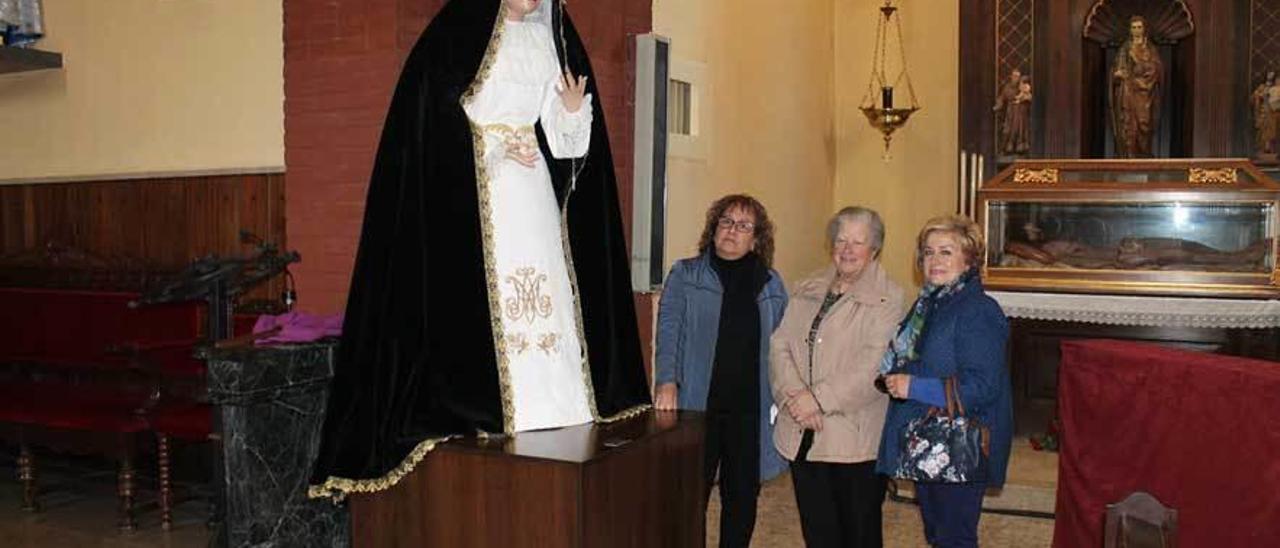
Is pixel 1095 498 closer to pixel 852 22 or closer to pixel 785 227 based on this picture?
pixel 785 227

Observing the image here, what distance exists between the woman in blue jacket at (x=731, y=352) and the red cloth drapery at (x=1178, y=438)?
39.0 inches

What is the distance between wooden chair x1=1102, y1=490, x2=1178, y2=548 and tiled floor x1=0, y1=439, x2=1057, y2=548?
3412 millimetres

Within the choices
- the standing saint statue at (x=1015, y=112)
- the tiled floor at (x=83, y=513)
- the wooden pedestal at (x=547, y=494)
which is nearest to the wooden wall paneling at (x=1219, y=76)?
the standing saint statue at (x=1015, y=112)

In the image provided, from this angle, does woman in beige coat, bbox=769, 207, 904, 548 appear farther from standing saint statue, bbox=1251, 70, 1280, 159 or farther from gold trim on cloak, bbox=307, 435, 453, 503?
standing saint statue, bbox=1251, 70, 1280, 159

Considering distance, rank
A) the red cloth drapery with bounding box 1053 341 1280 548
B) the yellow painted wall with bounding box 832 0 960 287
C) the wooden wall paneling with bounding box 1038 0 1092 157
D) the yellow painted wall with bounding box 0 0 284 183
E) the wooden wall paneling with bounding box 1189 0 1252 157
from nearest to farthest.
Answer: the red cloth drapery with bounding box 1053 341 1280 548 < the yellow painted wall with bounding box 0 0 284 183 < the wooden wall paneling with bounding box 1189 0 1252 157 < the wooden wall paneling with bounding box 1038 0 1092 157 < the yellow painted wall with bounding box 832 0 960 287

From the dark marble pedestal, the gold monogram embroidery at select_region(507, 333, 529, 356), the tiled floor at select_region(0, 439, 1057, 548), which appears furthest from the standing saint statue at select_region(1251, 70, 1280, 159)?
the dark marble pedestal

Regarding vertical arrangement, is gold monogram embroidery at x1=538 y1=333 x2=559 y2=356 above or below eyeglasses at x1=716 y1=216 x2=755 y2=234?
below

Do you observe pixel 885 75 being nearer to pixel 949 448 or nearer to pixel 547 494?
pixel 949 448

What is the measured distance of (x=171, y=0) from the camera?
5.11 metres

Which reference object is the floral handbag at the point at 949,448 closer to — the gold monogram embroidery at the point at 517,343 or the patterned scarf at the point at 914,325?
the patterned scarf at the point at 914,325

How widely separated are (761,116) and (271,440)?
13.3 feet

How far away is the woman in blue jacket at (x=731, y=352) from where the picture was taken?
3.78 metres

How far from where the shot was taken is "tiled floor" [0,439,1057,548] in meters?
5.00

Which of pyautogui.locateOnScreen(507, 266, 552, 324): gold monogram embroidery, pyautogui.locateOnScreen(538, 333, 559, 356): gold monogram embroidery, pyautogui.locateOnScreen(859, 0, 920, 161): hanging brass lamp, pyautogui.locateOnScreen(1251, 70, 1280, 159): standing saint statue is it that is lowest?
pyautogui.locateOnScreen(538, 333, 559, 356): gold monogram embroidery
